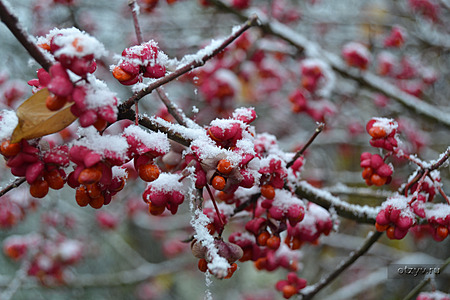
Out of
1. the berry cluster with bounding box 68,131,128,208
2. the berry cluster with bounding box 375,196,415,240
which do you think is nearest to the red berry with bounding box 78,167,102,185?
the berry cluster with bounding box 68,131,128,208

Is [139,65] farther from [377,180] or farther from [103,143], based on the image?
[377,180]

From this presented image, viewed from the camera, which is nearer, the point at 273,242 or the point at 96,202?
the point at 96,202

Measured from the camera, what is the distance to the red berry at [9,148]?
70cm

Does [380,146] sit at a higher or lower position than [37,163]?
lower

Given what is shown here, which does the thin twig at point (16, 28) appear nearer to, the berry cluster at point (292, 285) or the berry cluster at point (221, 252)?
the berry cluster at point (221, 252)

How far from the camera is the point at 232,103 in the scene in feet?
8.77

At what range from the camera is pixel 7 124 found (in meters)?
0.75

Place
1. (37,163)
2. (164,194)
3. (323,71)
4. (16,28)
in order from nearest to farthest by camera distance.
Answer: (16,28) < (37,163) < (164,194) < (323,71)

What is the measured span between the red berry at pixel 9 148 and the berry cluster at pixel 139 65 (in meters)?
0.23

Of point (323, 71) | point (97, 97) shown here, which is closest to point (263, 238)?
point (97, 97)

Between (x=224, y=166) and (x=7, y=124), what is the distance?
455 mm

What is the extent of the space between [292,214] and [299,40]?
1.60 m

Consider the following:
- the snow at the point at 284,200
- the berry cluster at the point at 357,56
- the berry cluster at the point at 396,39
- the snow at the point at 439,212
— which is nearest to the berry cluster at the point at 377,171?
the snow at the point at 439,212

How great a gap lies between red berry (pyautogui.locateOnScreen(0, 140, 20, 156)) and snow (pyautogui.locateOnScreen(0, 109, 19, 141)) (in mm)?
28
